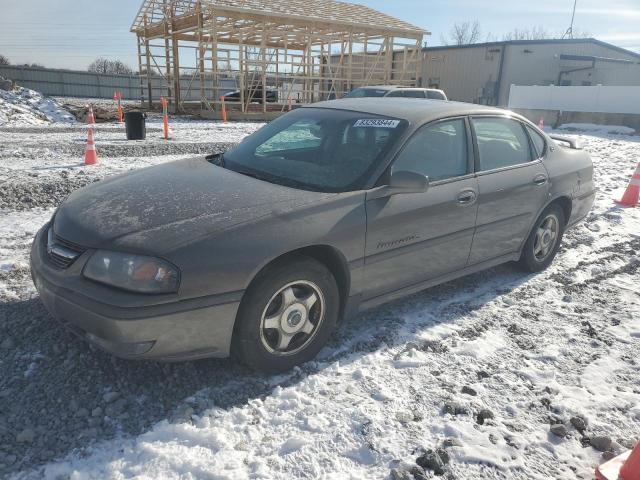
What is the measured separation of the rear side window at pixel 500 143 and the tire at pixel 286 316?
1827 mm

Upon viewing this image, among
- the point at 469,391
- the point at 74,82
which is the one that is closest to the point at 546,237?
the point at 469,391

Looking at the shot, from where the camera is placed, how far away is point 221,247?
266 centimetres

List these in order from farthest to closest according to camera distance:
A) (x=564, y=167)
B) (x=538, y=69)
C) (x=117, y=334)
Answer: (x=538, y=69) < (x=564, y=167) < (x=117, y=334)

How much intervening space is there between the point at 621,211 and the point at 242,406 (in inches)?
264

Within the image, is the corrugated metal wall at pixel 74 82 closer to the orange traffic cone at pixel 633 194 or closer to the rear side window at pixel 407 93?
the rear side window at pixel 407 93

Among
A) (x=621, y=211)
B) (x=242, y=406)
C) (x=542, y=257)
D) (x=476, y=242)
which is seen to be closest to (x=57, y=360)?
(x=242, y=406)

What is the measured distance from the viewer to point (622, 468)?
216 centimetres

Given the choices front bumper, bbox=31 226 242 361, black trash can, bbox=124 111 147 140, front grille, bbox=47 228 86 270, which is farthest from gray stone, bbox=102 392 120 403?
black trash can, bbox=124 111 147 140

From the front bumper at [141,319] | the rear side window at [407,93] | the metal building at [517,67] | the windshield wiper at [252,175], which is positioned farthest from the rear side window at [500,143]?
the metal building at [517,67]

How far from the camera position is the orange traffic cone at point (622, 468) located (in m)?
2.10

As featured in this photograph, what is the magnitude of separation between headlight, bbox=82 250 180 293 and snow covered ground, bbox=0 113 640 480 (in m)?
0.64

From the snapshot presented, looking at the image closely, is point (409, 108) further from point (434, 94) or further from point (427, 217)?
point (434, 94)

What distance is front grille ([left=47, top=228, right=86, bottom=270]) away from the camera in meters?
2.76

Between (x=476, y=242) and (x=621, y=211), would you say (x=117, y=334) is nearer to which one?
(x=476, y=242)
